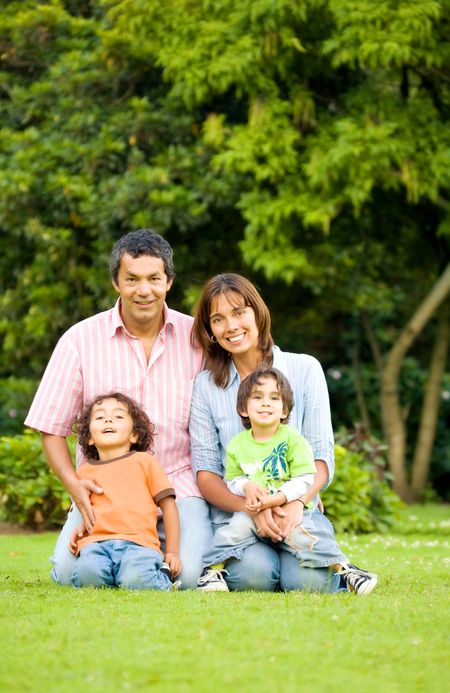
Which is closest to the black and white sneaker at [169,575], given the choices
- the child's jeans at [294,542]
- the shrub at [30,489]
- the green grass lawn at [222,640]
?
the child's jeans at [294,542]

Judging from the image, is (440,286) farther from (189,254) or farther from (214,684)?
(214,684)

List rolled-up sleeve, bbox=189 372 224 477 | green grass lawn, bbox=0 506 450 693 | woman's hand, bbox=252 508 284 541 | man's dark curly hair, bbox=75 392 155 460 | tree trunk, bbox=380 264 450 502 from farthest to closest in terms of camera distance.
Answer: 1. tree trunk, bbox=380 264 450 502
2. rolled-up sleeve, bbox=189 372 224 477
3. man's dark curly hair, bbox=75 392 155 460
4. woman's hand, bbox=252 508 284 541
5. green grass lawn, bbox=0 506 450 693

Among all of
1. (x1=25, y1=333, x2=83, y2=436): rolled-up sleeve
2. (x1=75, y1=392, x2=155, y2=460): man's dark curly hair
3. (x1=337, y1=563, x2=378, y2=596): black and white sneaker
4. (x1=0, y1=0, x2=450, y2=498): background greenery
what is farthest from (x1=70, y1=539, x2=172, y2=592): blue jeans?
(x1=0, y1=0, x2=450, y2=498): background greenery

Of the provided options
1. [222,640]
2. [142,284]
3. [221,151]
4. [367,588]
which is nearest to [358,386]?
[221,151]

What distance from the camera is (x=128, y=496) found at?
209 inches

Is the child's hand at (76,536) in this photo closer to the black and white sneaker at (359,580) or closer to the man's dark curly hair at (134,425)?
the man's dark curly hair at (134,425)

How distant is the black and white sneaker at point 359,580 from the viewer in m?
5.07

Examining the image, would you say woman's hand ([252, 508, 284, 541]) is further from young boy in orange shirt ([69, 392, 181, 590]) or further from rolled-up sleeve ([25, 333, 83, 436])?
rolled-up sleeve ([25, 333, 83, 436])

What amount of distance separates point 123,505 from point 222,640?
59.0 inches

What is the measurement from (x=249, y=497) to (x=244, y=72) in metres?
6.76

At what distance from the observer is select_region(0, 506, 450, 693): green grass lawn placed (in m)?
3.39

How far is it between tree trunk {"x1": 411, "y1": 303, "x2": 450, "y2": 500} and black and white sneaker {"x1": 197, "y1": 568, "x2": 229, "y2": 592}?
8386 mm

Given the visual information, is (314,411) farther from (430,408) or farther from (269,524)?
(430,408)

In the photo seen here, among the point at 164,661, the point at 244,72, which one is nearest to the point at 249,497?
the point at 164,661
